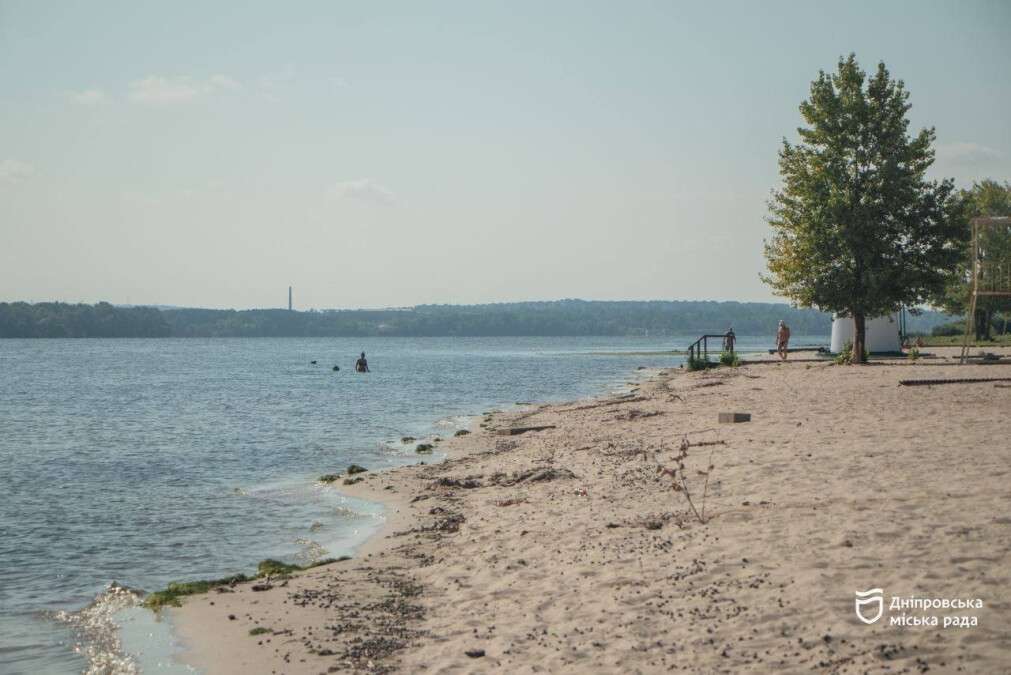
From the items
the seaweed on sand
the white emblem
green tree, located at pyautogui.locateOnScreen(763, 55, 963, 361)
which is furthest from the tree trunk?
the white emblem

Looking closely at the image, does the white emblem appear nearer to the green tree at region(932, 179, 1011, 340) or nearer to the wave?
the wave

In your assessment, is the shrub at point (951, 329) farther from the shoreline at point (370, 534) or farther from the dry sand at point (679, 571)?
the dry sand at point (679, 571)

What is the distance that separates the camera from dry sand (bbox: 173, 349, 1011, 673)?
8484 mm

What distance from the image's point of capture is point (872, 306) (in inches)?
1585

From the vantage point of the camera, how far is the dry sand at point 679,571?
8.48m

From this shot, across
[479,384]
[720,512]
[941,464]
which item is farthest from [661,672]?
[479,384]

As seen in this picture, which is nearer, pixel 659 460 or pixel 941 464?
pixel 941 464

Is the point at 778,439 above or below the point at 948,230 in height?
below

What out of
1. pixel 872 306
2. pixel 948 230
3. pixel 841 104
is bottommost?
pixel 872 306

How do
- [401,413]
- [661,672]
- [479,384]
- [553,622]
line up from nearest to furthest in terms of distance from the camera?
[661,672], [553,622], [401,413], [479,384]

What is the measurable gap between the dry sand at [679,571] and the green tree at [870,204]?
21.3 metres

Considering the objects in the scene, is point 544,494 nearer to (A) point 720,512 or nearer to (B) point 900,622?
(A) point 720,512

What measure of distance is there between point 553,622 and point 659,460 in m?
9.23

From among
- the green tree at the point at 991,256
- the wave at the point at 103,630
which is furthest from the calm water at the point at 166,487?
the green tree at the point at 991,256
